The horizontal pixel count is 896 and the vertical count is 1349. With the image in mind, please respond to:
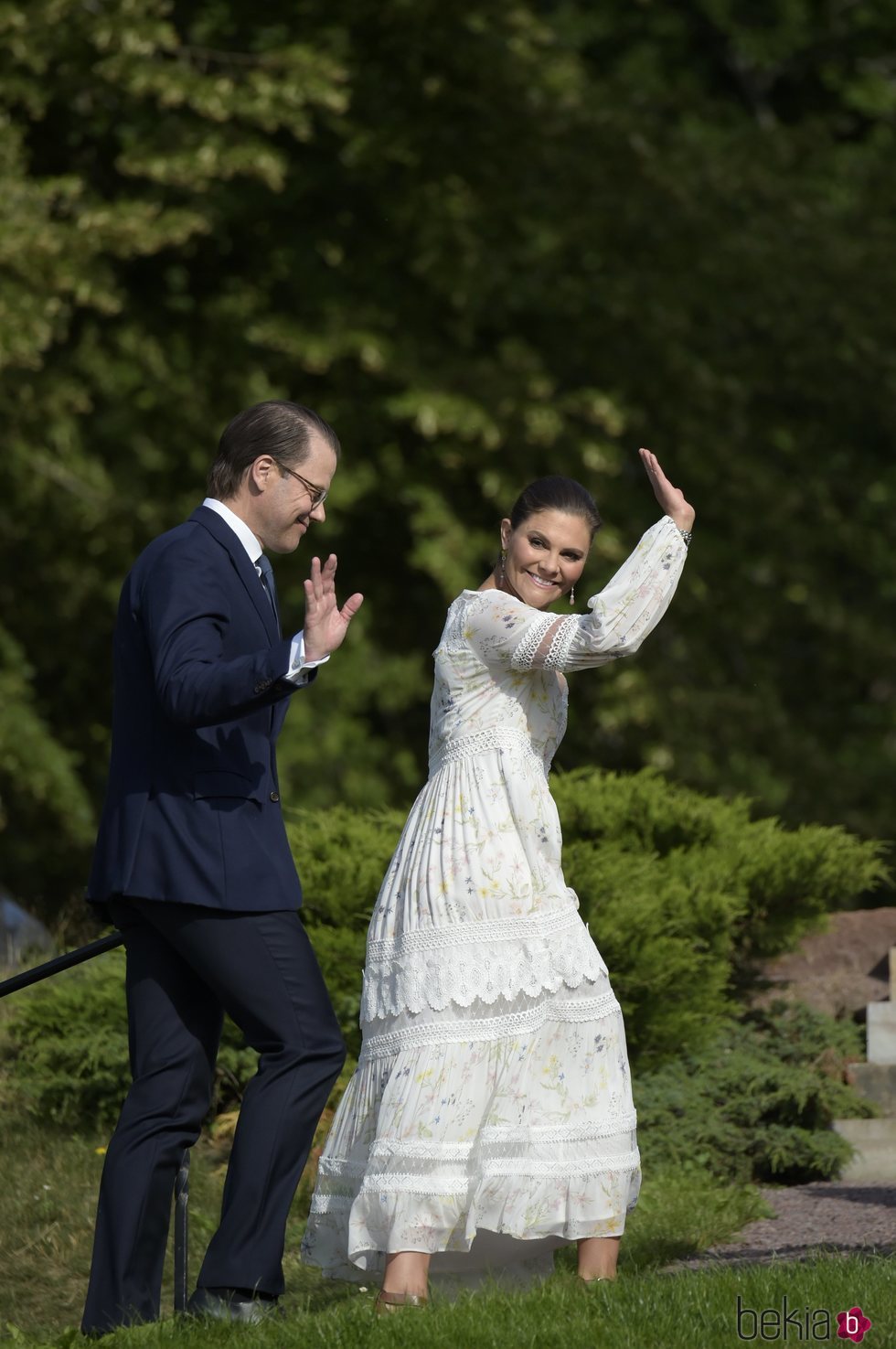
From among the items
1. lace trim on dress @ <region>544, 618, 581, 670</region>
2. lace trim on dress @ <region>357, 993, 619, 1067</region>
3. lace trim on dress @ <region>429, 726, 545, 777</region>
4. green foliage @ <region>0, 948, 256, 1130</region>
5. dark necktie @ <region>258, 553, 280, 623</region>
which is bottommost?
green foliage @ <region>0, 948, 256, 1130</region>

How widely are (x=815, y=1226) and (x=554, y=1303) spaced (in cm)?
210

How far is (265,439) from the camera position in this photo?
414 centimetres

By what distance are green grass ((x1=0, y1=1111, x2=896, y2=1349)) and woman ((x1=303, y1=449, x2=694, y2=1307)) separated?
0.18 m

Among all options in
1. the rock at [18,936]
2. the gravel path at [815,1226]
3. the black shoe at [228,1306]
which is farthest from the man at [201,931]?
the rock at [18,936]

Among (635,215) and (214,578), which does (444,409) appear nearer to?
(635,215)

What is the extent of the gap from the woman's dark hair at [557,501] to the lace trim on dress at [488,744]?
0.53 m

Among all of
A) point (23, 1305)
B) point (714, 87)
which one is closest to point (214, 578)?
point (23, 1305)

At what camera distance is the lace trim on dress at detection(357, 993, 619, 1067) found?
4254 mm

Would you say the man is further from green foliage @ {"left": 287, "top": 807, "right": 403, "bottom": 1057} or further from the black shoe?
green foliage @ {"left": 287, "top": 807, "right": 403, "bottom": 1057}

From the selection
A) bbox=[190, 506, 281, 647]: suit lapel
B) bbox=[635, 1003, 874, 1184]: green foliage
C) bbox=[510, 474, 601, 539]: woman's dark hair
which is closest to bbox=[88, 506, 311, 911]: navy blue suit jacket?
bbox=[190, 506, 281, 647]: suit lapel

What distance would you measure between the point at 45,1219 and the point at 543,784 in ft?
9.32

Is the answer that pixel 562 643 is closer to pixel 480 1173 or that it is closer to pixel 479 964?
pixel 479 964

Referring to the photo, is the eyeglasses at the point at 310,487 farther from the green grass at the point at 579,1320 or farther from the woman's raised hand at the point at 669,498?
the green grass at the point at 579,1320

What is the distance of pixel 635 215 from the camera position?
13875 millimetres
